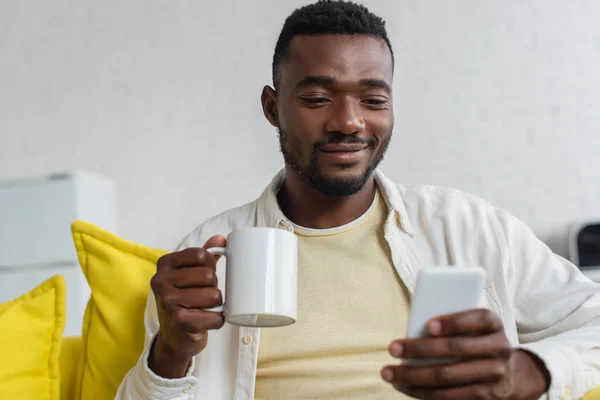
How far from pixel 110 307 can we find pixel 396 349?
2.47 feet

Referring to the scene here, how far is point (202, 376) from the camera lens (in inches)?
52.8

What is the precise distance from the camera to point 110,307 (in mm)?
1382

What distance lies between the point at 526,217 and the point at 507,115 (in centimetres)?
42

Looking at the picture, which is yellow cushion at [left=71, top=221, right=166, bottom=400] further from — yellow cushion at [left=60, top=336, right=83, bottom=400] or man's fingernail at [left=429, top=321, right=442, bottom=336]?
man's fingernail at [left=429, top=321, right=442, bottom=336]

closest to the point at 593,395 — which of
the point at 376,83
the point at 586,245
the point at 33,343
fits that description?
the point at 376,83

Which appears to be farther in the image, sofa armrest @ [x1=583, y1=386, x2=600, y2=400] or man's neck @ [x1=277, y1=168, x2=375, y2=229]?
man's neck @ [x1=277, y1=168, x2=375, y2=229]

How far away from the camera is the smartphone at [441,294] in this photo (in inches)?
30.7

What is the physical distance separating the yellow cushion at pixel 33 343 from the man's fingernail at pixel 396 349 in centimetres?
81

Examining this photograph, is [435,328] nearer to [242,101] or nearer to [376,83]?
[376,83]

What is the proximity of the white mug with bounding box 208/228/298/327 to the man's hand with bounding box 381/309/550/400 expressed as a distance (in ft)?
0.66

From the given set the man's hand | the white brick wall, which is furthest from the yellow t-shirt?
the white brick wall

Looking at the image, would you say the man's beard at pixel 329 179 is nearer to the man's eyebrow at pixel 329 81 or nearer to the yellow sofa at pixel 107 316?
the man's eyebrow at pixel 329 81

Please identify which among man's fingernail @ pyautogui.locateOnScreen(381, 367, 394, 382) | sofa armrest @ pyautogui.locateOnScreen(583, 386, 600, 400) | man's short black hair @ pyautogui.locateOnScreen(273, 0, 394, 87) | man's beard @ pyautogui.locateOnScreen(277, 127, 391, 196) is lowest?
sofa armrest @ pyautogui.locateOnScreen(583, 386, 600, 400)

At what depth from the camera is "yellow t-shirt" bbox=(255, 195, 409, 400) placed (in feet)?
4.17
